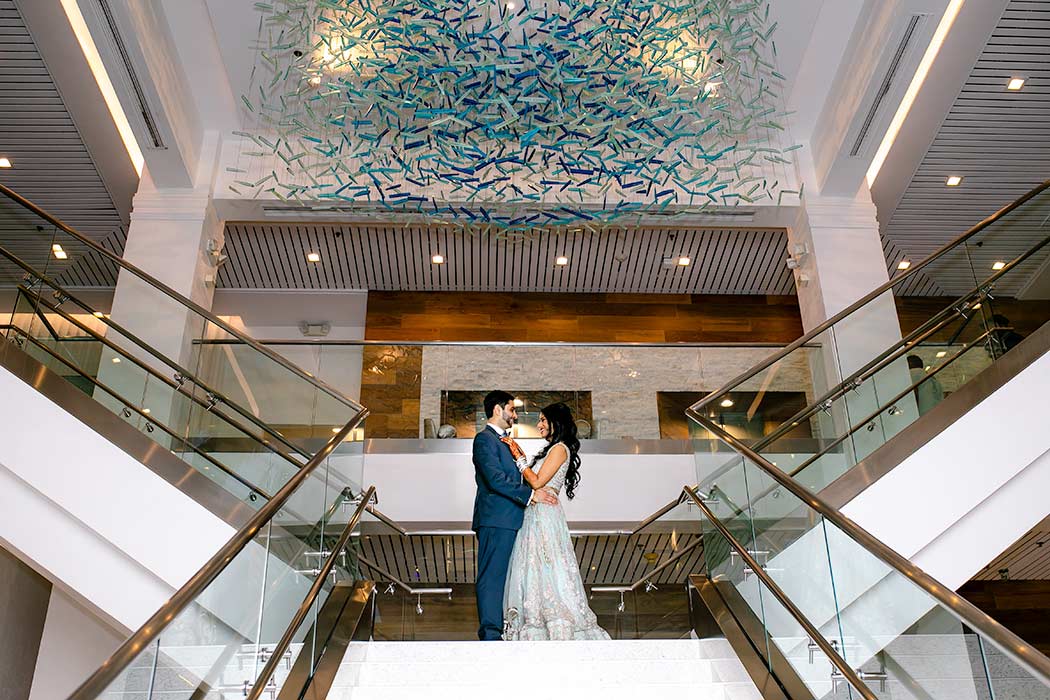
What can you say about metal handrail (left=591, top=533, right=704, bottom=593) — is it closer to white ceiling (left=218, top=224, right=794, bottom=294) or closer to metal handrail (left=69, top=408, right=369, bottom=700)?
metal handrail (left=69, top=408, right=369, bottom=700)

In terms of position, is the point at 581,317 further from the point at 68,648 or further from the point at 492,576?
the point at 68,648

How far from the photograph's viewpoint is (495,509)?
221 inches

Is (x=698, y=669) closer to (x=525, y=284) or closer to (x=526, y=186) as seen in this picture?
(x=526, y=186)

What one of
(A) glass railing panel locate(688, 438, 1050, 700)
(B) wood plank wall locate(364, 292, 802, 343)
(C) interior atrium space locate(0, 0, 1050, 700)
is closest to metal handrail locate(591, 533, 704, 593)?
(C) interior atrium space locate(0, 0, 1050, 700)

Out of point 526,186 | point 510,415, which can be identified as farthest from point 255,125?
point 510,415

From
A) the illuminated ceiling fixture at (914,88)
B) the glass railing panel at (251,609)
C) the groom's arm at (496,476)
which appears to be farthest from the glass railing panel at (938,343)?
the glass railing panel at (251,609)

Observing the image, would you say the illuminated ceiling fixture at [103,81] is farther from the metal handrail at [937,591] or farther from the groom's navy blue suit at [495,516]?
the metal handrail at [937,591]

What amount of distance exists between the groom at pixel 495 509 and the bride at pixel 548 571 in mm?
85

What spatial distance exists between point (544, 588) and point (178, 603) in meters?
3.23

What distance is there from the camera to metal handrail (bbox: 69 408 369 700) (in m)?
2.08

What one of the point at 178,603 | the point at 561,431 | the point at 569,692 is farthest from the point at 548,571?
the point at 178,603

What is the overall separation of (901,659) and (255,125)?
8.30 meters

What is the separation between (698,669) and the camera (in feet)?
15.0

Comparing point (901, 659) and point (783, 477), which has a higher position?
point (783, 477)
